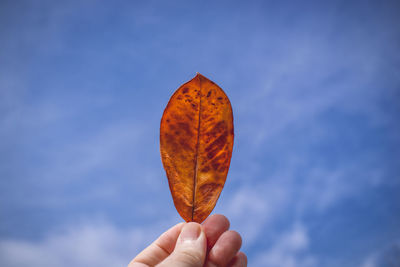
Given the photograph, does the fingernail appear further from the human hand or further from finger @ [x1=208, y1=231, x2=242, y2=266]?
finger @ [x1=208, y1=231, x2=242, y2=266]

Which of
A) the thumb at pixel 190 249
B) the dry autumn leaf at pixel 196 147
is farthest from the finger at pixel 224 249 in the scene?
the dry autumn leaf at pixel 196 147

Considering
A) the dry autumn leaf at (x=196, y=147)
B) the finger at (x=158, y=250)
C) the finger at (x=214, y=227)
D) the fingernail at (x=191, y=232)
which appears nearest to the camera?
the dry autumn leaf at (x=196, y=147)

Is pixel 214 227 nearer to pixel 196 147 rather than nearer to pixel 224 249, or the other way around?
pixel 224 249

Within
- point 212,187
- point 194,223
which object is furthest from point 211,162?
point 194,223

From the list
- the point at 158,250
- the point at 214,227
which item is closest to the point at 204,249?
the point at 214,227

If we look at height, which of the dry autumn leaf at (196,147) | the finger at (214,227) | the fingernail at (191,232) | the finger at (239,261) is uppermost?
the dry autumn leaf at (196,147)

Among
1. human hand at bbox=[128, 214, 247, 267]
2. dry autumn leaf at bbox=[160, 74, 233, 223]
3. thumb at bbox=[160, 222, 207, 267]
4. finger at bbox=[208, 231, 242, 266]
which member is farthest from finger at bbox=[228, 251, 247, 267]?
dry autumn leaf at bbox=[160, 74, 233, 223]

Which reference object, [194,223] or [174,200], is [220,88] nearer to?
[174,200]

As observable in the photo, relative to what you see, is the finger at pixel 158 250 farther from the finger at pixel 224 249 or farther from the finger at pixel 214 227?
the finger at pixel 224 249

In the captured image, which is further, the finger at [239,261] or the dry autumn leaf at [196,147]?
the finger at [239,261]
